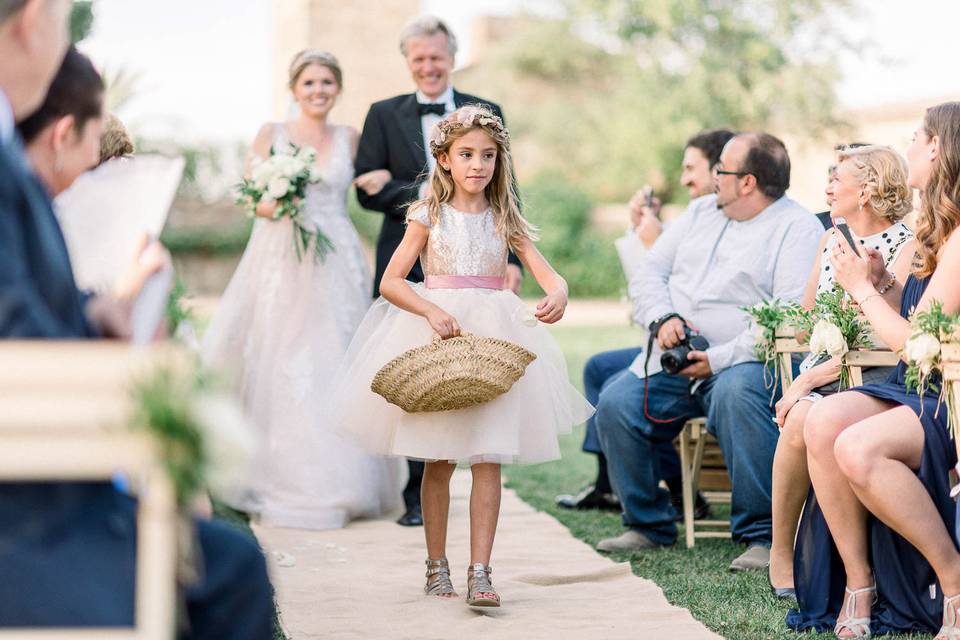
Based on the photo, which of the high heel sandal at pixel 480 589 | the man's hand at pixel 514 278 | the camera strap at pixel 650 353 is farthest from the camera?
the man's hand at pixel 514 278

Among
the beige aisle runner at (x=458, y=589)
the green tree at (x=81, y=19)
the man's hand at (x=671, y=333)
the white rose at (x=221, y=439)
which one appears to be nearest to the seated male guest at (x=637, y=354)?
the beige aisle runner at (x=458, y=589)

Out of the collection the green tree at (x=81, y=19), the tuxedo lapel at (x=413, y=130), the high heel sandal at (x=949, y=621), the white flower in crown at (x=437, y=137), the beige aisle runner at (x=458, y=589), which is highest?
the green tree at (x=81, y=19)

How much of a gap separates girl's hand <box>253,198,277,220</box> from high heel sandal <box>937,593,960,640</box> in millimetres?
4032

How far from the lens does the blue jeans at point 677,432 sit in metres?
5.24

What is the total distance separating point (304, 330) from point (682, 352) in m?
2.22

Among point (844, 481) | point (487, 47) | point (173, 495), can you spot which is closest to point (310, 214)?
point (844, 481)

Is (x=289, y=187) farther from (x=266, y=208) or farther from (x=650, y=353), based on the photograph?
(x=650, y=353)

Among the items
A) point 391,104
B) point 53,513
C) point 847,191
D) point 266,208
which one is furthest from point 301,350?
point 53,513

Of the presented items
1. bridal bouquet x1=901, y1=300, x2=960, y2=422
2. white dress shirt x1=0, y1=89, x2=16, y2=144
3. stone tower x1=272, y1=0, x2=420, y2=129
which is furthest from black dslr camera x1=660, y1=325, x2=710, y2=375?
stone tower x1=272, y1=0, x2=420, y2=129

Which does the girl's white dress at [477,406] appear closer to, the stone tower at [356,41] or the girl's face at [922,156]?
the girl's face at [922,156]

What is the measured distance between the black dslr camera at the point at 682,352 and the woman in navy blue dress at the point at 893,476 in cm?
135

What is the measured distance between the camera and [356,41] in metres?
28.9

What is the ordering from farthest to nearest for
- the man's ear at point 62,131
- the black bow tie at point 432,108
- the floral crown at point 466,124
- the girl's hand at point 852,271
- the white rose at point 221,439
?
the black bow tie at point 432,108
the floral crown at point 466,124
the girl's hand at point 852,271
the man's ear at point 62,131
the white rose at point 221,439

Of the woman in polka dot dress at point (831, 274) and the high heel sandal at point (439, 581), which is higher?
the woman in polka dot dress at point (831, 274)
